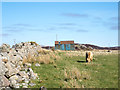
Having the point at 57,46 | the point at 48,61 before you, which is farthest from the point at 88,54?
the point at 57,46

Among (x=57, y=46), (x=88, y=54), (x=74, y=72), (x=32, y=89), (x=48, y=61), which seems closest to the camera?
(x=32, y=89)

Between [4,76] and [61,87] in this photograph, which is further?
[4,76]

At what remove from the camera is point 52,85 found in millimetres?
9836

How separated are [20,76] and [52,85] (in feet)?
8.26

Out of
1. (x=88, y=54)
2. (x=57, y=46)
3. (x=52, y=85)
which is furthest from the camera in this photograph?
(x=57, y=46)

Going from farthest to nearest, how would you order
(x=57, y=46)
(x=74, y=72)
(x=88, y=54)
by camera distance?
(x=57, y=46) < (x=88, y=54) < (x=74, y=72)

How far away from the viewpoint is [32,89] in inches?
363

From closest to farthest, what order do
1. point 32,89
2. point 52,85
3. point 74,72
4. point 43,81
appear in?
point 32,89 → point 52,85 → point 43,81 → point 74,72

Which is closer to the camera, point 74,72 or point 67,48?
point 74,72

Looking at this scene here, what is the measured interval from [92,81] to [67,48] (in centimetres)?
4884

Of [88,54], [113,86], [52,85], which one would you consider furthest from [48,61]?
[113,86]

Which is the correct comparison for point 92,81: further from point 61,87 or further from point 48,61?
point 48,61

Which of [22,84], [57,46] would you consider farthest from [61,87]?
[57,46]

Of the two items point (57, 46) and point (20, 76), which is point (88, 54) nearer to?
point (20, 76)
